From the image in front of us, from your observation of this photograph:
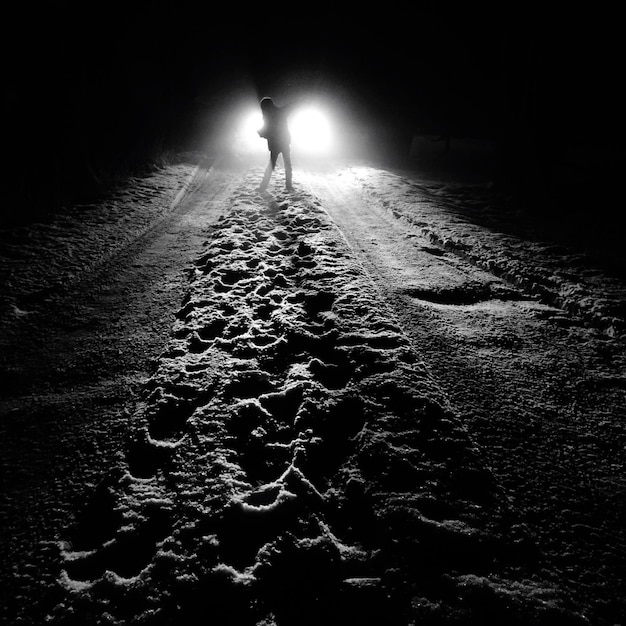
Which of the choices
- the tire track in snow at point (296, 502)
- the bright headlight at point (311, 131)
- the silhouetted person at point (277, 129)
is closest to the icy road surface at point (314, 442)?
the tire track in snow at point (296, 502)

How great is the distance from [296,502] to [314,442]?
34cm

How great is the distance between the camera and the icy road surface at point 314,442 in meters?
1.29

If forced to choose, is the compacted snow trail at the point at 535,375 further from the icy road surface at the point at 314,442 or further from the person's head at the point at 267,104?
the person's head at the point at 267,104

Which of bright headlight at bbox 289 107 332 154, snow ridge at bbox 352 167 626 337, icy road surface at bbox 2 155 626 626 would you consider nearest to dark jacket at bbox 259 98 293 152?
snow ridge at bbox 352 167 626 337

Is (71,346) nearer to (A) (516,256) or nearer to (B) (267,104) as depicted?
(A) (516,256)

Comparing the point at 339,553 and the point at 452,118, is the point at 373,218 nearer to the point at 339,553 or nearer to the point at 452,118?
the point at 339,553

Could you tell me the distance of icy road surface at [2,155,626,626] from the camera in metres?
1.29

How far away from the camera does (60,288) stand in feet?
11.6

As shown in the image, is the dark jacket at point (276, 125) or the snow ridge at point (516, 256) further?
the dark jacket at point (276, 125)

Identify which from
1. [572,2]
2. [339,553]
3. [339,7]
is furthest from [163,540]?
[339,7]

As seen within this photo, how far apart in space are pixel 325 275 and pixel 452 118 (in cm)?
1431

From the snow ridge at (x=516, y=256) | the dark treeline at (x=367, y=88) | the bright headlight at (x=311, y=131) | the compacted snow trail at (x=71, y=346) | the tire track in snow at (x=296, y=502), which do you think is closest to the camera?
the tire track in snow at (x=296, y=502)

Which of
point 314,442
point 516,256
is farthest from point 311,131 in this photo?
point 314,442

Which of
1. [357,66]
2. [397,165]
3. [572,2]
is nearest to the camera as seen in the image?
[572,2]
